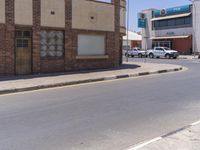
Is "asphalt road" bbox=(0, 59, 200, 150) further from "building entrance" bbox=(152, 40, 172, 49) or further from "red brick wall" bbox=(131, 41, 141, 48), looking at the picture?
"red brick wall" bbox=(131, 41, 141, 48)

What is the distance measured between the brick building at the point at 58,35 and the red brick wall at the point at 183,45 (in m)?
41.2

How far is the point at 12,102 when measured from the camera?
1186 cm

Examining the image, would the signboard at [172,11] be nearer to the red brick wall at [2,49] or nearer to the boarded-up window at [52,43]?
the boarded-up window at [52,43]

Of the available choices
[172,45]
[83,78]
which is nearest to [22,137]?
[83,78]

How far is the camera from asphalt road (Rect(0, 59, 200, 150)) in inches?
275

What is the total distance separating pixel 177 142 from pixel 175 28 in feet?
212

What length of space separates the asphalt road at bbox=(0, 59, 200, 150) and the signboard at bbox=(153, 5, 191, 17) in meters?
55.4

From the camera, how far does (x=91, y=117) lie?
9.21 m

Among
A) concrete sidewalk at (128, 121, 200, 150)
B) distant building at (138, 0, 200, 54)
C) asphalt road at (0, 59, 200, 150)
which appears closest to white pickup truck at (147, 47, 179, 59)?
distant building at (138, 0, 200, 54)

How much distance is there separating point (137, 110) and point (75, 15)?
549 inches

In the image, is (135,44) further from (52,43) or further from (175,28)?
(52,43)

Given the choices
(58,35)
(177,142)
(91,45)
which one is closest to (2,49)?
(58,35)

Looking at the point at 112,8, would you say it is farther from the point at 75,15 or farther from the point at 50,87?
the point at 50,87

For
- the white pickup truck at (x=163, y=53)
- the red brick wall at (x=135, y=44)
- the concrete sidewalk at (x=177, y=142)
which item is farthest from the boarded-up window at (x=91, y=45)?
the red brick wall at (x=135, y=44)
